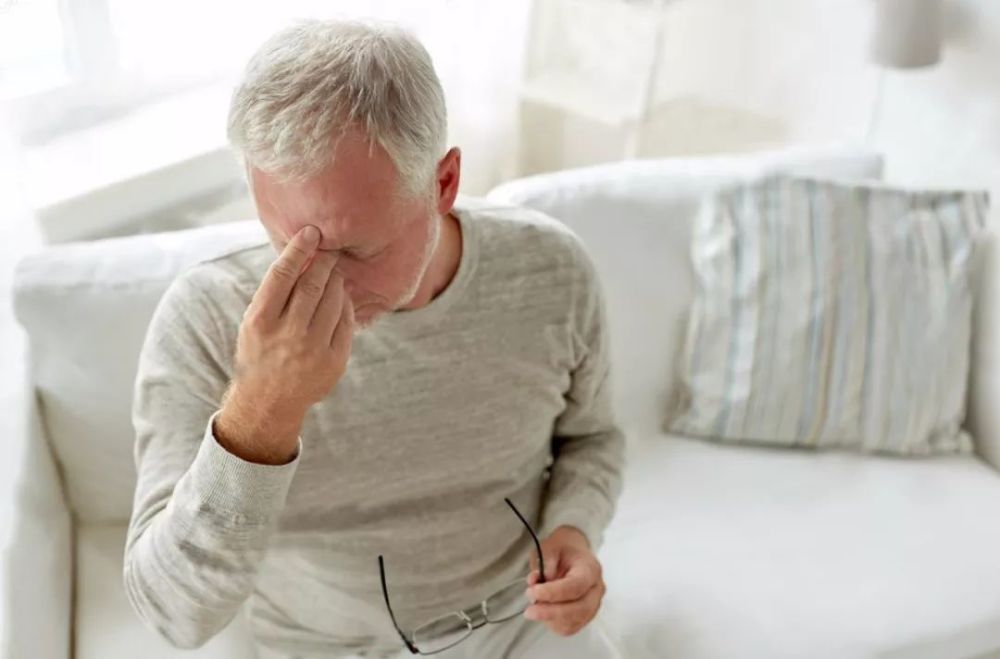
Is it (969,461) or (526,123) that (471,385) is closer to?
(969,461)

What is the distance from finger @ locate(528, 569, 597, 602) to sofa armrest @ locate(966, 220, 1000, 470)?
→ 882 millimetres

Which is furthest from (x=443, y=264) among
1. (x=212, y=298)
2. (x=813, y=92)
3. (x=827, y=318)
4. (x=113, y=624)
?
(x=813, y=92)

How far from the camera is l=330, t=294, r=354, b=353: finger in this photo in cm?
94

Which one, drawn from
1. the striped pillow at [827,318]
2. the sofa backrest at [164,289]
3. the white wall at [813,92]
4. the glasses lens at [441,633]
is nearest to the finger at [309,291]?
the sofa backrest at [164,289]

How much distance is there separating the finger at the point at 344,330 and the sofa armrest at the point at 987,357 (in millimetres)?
1168

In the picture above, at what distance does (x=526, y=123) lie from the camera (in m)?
2.41

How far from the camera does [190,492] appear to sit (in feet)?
3.19

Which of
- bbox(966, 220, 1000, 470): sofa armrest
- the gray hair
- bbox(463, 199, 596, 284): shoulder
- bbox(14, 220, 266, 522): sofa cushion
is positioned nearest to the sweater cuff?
the gray hair

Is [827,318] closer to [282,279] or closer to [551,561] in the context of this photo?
[551,561]

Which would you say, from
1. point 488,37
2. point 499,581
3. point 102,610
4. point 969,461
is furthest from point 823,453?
point 102,610

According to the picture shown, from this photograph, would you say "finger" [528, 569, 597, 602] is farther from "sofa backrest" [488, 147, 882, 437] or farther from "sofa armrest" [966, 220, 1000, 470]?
"sofa armrest" [966, 220, 1000, 470]

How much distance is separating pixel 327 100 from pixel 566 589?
564mm

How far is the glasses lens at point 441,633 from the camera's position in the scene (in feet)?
4.22

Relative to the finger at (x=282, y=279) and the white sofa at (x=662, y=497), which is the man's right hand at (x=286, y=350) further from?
the white sofa at (x=662, y=497)
